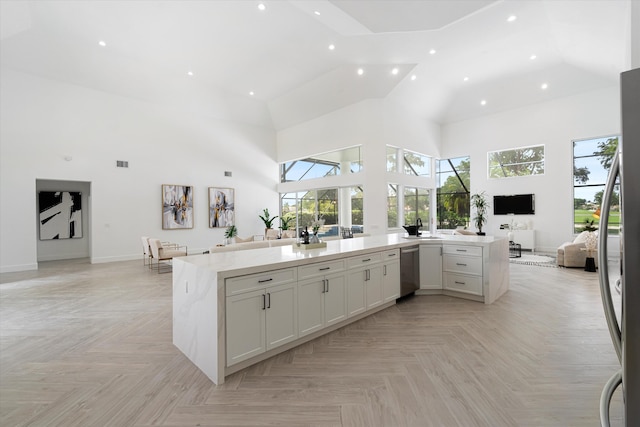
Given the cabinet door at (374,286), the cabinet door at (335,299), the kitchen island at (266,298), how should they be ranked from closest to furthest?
the kitchen island at (266,298) < the cabinet door at (335,299) < the cabinet door at (374,286)

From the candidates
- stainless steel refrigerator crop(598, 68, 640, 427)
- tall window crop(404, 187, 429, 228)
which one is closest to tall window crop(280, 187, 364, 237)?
tall window crop(404, 187, 429, 228)

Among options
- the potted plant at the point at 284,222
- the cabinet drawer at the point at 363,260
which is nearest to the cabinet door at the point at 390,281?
the cabinet drawer at the point at 363,260

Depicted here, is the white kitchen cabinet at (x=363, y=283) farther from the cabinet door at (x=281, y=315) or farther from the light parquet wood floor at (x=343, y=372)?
the cabinet door at (x=281, y=315)

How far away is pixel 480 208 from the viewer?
11.3 metres

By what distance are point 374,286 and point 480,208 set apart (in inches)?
367

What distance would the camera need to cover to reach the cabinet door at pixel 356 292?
3.48 metres

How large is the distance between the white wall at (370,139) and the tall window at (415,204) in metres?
0.32

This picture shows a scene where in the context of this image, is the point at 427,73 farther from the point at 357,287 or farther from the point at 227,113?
the point at 357,287

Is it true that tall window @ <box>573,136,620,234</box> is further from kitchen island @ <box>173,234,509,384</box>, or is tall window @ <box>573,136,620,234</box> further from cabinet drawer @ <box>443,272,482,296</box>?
kitchen island @ <box>173,234,509,384</box>

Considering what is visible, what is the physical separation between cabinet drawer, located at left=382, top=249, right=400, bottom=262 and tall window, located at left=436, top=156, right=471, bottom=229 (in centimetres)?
889

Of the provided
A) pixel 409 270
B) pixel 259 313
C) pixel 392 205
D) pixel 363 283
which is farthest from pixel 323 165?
pixel 259 313

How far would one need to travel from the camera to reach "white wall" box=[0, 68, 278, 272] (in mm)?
7359

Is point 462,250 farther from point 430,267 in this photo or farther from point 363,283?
point 363,283

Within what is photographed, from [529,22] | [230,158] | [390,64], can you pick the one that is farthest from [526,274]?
[230,158]
